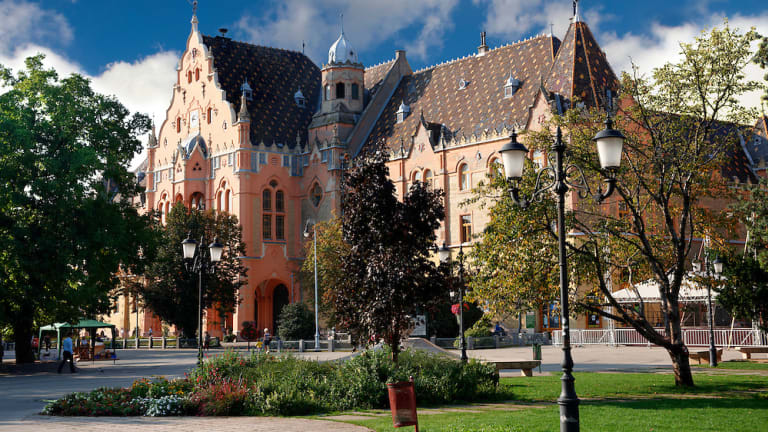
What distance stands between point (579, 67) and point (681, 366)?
3652 centimetres

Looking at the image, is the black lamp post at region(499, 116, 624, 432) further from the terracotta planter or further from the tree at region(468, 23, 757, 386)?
the tree at region(468, 23, 757, 386)

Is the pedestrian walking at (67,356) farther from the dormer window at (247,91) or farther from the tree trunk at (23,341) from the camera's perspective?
the dormer window at (247,91)

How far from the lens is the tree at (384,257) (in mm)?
20781

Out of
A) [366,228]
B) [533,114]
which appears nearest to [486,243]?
[366,228]

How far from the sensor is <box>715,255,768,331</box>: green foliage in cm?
2808

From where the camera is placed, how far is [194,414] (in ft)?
59.1

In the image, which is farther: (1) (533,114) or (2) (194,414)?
(1) (533,114)

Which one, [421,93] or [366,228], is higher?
[421,93]

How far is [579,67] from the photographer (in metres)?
54.3

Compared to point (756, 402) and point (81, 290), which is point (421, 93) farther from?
point (756, 402)

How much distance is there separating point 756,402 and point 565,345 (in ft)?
24.4

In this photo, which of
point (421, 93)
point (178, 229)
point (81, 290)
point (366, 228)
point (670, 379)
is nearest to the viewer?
point (366, 228)

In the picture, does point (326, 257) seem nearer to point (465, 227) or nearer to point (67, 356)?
point (465, 227)

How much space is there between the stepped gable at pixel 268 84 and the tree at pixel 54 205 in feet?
104
